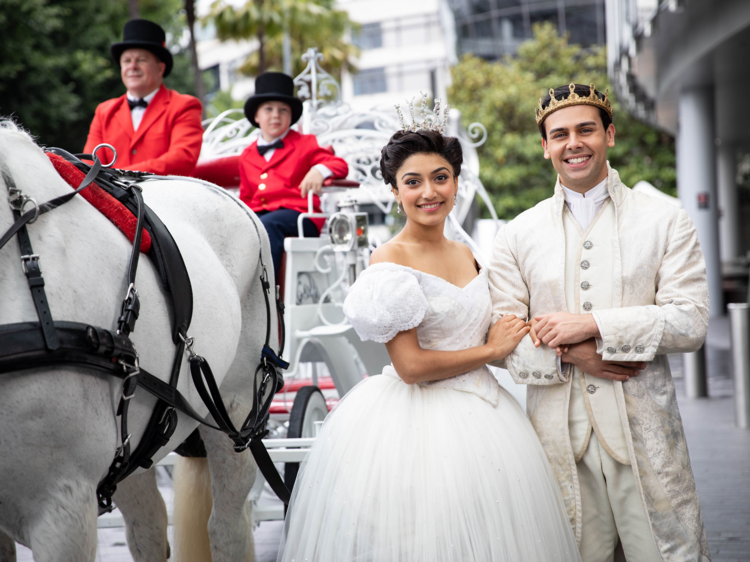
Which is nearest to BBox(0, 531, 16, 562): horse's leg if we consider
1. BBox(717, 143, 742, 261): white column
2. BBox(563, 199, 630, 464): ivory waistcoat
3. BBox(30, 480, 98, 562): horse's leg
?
BBox(30, 480, 98, 562): horse's leg

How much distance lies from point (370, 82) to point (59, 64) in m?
29.6

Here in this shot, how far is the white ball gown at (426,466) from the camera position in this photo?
2.24 meters

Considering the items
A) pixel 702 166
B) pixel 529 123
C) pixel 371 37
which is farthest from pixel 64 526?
pixel 371 37

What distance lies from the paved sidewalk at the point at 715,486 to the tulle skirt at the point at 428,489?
3.71 ft

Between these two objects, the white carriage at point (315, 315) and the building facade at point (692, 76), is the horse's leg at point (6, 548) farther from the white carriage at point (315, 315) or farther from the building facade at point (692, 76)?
the building facade at point (692, 76)

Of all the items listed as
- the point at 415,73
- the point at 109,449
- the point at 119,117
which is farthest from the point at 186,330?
the point at 415,73

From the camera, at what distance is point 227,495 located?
9.45 feet

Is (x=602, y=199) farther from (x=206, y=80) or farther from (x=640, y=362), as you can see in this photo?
(x=206, y=80)

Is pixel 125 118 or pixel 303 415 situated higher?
pixel 125 118

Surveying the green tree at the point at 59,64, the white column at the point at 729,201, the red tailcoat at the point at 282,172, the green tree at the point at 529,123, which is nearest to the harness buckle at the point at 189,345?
the red tailcoat at the point at 282,172

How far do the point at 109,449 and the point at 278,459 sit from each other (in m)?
1.69

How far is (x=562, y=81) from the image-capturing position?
80.4 ft

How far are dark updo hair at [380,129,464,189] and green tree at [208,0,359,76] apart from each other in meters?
17.8

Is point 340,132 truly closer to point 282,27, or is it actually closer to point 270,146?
point 270,146
